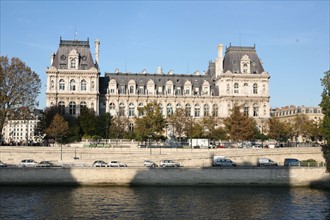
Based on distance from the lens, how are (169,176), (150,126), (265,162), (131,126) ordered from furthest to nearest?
(131,126), (150,126), (265,162), (169,176)

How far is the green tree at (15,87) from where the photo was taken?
6091 cm

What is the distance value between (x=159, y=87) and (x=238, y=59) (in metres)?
16.5

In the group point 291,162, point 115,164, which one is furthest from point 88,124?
point 291,162

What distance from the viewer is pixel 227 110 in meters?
88.2

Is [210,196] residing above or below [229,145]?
below

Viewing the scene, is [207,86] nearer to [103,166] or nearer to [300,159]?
[300,159]

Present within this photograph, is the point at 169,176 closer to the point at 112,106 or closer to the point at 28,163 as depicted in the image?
the point at 28,163

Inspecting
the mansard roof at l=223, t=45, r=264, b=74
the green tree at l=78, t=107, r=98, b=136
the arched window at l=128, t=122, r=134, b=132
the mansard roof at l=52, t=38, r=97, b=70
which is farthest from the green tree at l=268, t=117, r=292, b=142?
the mansard roof at l=52, t=38, r=97, b=70

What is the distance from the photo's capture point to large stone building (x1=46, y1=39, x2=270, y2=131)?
8475cm

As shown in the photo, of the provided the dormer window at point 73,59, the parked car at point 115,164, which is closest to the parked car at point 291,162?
the parked car at point 115,164

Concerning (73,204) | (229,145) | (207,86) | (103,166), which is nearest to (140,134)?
(229,145)

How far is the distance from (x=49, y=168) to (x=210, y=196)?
16.9 metres

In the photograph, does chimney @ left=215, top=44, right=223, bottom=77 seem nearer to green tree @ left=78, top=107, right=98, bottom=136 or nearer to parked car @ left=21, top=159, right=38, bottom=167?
green tree @ left=78, top=107, right=98, bottom=136

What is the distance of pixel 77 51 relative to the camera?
3438 inches
